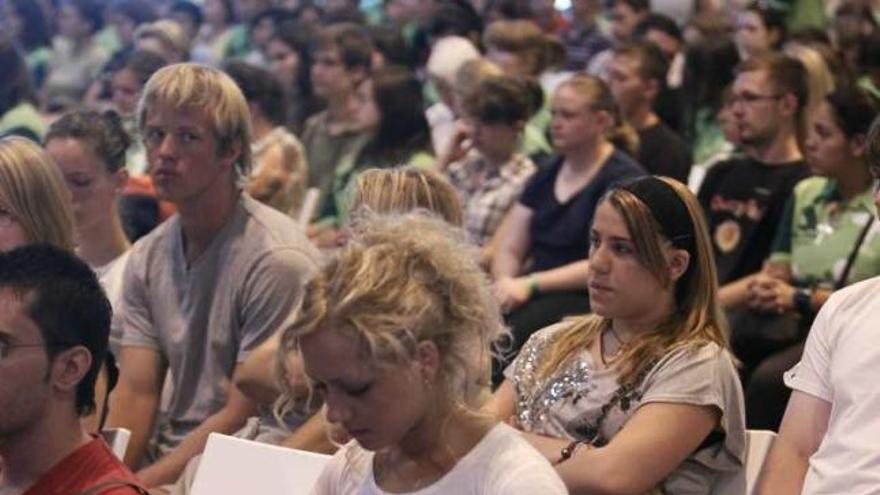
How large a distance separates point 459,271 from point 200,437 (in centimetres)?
150

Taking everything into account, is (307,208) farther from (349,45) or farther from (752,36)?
(752,36)

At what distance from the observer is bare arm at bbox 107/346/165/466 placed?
3975mm

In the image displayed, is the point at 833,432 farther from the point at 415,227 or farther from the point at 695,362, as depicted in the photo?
the point at 415,227

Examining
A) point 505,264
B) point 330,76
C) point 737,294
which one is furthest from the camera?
point 330,76

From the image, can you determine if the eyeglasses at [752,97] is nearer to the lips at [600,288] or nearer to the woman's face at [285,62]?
the lips at [600,288]

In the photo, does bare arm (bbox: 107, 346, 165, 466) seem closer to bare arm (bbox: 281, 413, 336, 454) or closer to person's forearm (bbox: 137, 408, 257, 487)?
person's forearm (bbox: 137, 408, 257, 487)

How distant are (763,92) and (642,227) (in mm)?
2406

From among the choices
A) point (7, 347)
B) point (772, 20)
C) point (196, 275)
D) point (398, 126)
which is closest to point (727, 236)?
point (398, 126)

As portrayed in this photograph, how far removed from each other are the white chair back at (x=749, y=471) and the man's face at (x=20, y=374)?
1.22 meters

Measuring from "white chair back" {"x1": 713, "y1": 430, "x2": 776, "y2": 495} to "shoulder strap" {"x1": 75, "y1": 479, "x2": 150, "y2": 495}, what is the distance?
1.13m

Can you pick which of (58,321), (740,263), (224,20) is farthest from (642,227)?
(224,20)

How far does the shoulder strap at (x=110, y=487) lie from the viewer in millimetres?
2494

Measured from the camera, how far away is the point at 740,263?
17.2ft

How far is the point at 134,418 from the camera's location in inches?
157
